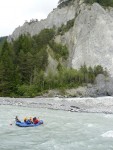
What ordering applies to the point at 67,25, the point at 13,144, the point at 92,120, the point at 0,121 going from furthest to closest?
the point at 67,25 < the point at 92,120 < the point at 0,121 < the point at 13,144

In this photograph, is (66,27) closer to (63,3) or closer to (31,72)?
(63,3)

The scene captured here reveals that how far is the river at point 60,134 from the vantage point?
2436 cm

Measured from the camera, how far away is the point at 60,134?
28891mm

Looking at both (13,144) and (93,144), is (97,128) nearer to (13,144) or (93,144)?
(93,144)

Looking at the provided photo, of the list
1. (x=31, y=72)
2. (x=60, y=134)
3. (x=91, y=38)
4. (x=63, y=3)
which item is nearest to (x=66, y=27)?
(x=91, y=38)

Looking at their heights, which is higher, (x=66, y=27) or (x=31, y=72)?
(x=66, y=27)

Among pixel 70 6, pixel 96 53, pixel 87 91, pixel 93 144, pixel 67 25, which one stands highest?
pixel 70 6

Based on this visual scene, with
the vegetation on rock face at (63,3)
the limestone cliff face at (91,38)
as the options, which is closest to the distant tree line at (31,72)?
the limestone cliff face at (91,38)

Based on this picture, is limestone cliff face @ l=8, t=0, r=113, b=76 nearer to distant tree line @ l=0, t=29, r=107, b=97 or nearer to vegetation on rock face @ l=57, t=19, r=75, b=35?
vegetation on rock face @ l=57, t=19, r=75, b=35

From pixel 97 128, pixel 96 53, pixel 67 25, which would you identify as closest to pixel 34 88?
pixel 96 53

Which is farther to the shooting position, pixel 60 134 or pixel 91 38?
pixel 91 38

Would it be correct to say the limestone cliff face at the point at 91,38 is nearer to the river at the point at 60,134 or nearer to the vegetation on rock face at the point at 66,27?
the vegetation on rock face at the point at 66,27

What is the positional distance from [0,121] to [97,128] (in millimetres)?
10903

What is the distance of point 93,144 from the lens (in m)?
25.2
